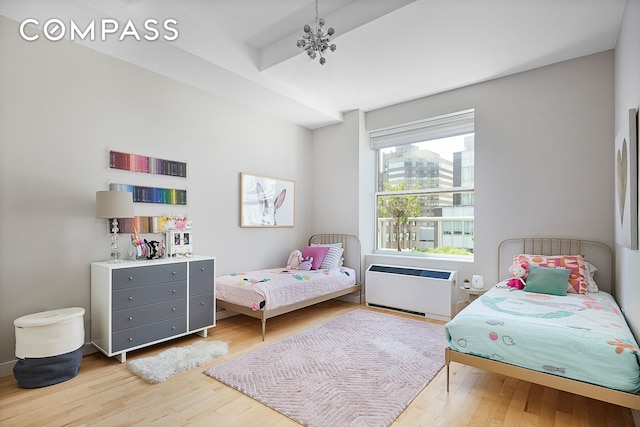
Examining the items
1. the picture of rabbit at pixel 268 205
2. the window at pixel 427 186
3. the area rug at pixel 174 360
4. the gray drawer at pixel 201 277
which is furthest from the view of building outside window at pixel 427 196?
the area rug at pixel 174 360

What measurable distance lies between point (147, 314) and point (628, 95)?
432cm

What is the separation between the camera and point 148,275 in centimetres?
294

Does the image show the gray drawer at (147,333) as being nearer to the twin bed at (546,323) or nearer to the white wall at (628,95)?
the twin bed at (546,323)

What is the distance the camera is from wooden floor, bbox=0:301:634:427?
1.98 m

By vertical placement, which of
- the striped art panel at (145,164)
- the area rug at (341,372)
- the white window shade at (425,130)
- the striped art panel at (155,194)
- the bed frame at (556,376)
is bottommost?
the area rug at (341,372)

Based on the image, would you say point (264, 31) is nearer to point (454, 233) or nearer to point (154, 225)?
point (154, 225)

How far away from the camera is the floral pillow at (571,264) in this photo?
3.00 metres

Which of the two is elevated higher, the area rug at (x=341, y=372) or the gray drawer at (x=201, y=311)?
the gray drawer at (x=201, y=311)

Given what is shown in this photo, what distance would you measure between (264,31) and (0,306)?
3301mm

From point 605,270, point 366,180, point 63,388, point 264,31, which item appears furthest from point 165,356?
point 605,270

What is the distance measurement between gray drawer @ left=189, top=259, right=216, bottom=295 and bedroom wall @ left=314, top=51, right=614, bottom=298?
9.49 ft

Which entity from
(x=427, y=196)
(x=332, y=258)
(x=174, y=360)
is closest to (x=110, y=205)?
(x=174, y=360)

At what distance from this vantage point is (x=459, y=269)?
4.14 metres

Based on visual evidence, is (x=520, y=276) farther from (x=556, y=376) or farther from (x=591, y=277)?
(x=556, y=376)
